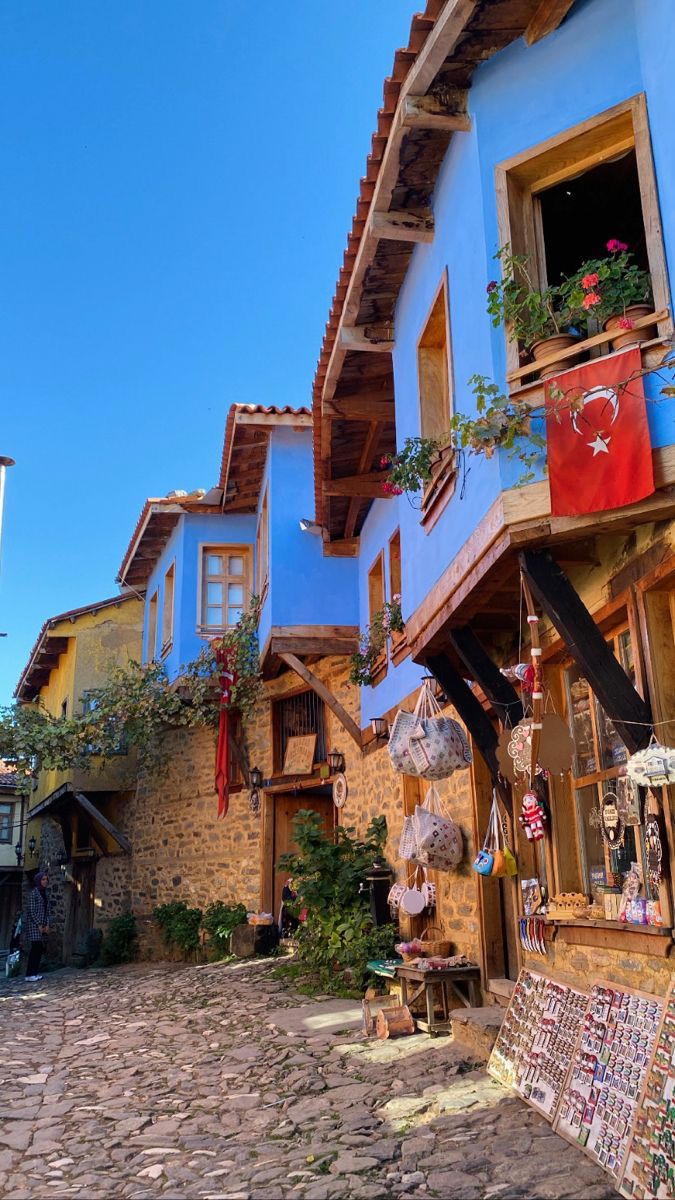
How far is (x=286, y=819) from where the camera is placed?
13398mm

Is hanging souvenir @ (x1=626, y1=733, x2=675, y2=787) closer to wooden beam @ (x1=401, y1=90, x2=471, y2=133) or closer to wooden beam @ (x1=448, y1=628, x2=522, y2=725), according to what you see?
wooden beam @ (x1=448, y1=628, x2=522, y2=725)

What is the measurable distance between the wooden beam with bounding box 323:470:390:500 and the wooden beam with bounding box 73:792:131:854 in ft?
29.1

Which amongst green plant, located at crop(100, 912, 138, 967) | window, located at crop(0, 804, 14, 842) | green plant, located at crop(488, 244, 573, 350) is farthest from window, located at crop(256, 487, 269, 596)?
window, located at crop(0, 804, 14, 842)

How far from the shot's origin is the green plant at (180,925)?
13773mm

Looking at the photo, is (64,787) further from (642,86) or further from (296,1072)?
(642,86)

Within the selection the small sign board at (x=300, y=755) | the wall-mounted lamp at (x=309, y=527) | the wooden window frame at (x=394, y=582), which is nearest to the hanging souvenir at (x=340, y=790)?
the small sign board at (x=300, y=755)

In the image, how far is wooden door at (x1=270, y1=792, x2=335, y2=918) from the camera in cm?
1305

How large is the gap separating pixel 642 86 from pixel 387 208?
6.95 feet

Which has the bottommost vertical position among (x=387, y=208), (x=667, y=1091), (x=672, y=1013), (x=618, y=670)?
(x=667, y=1091)

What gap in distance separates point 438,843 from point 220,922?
6861mm

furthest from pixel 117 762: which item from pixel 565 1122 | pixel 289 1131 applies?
pixel 565 1122

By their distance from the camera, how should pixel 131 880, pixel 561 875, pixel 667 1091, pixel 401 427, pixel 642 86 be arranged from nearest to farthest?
pixel 667 1091
pixel 642 86
pixel 561 875
pixel 401 427
pixel 131 880

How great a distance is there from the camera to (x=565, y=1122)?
4.24 m

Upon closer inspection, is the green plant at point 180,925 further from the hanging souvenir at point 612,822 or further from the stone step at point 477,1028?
the hanging souvenir at point 612,822
